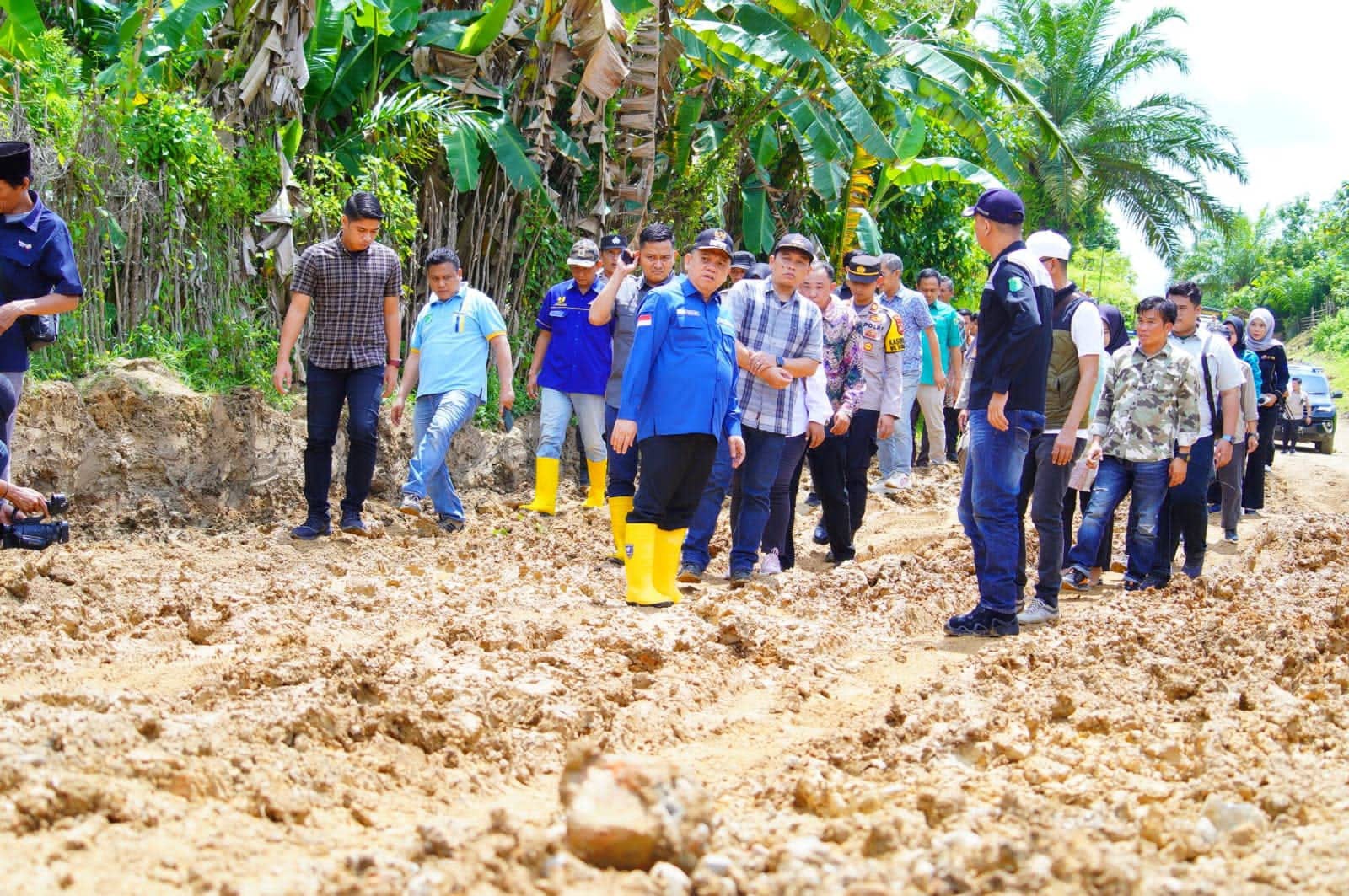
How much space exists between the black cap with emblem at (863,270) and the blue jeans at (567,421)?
1942 millimetres

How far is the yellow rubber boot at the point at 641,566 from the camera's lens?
6188mm

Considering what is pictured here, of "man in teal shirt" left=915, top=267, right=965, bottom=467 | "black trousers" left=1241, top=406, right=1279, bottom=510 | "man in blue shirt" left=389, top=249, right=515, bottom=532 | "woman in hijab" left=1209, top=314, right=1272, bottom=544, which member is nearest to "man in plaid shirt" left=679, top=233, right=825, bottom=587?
"man in blue shirt" left=389, top=249, right=515, bottom=532

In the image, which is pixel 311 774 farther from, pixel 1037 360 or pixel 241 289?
pixel 241 289

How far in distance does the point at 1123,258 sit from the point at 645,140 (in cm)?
4887

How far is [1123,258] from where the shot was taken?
5662 centimetres

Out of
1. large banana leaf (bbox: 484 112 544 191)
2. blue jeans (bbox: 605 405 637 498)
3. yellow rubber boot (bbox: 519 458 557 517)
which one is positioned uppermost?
large banana leaf (bbox: 484 112 544 191)

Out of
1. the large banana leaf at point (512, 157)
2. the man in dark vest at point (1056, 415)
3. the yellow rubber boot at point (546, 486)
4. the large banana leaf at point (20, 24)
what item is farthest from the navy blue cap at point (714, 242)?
the large banana leaf at point (20, 24)

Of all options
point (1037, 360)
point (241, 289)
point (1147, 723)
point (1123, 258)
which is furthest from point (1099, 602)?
point (1123, 258)

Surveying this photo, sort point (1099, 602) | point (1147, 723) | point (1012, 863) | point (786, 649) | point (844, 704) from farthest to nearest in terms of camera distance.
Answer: point (1099, 602) → point (786, 649) → point (844, 704) → point (1147, 723) → point (1012, 863)

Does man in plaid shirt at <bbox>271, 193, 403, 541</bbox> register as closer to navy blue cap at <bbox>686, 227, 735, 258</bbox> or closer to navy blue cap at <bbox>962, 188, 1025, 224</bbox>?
navy blue cap at <bbox>686, 227, 735, 258</bbox>

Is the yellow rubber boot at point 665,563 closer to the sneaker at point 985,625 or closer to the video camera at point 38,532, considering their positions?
the sneaker at point 985,625

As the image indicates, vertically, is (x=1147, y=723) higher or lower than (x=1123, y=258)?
lower

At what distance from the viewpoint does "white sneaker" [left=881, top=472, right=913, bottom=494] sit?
1095 cm

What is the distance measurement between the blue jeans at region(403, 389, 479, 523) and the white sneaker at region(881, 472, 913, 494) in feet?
12.6
